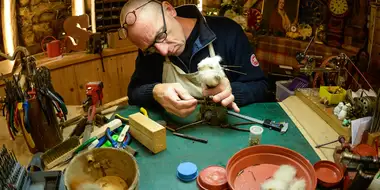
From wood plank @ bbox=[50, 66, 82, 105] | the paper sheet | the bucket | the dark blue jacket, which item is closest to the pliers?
the bucket

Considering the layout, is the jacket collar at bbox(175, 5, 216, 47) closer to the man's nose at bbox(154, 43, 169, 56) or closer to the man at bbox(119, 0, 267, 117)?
the man at bbox(119, 0, 267, 117)

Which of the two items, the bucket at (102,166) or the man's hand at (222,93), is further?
the man's hand at (222,93)

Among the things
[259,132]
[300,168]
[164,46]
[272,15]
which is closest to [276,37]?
[272,15]

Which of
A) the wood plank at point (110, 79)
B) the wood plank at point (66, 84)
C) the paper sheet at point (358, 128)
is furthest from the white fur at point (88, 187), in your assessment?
the wood plank at point (110, 79)

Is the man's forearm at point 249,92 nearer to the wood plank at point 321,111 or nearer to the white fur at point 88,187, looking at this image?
the wood plank at point 321,111

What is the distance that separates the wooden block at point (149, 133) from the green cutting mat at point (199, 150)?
29 mm

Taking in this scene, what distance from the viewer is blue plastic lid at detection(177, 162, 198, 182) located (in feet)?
3.98

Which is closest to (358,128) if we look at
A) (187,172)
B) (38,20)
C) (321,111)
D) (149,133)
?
(321,111)

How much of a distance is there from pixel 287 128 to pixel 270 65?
197 cm

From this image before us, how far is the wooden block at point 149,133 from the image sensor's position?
4.50 ft

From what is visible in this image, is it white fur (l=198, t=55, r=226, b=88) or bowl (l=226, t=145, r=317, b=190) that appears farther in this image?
white fur (l=198, t=55, r=226, b=88)

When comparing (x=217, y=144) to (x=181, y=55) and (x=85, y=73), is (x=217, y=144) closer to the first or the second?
(x=181, y=55)

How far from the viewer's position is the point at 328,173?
1.17 meters

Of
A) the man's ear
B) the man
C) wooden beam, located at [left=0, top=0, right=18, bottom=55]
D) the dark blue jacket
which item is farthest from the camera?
wooden beam, located at [left=0, top=0, right=18, bottom=55]
